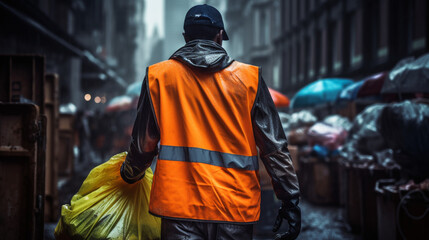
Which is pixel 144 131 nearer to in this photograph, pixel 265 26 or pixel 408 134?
pixel 408 134

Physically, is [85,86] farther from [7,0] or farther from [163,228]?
[163,228]

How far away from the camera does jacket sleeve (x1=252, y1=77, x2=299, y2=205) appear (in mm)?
2465

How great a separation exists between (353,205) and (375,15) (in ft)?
36.6

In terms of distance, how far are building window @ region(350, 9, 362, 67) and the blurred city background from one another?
8cm

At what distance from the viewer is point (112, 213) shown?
8.91 feet

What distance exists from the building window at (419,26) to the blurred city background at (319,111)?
0.03 meters

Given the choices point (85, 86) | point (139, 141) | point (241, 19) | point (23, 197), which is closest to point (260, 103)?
point (139, 141)

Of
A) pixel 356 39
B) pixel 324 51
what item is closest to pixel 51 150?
pixel 356 39

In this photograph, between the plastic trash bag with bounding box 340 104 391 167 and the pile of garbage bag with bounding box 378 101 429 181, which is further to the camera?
the plastic trash bag with bounding box 340 104 391 167

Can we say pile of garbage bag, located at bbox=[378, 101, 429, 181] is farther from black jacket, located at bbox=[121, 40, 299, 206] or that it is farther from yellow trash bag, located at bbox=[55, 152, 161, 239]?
yellow trash bag, located at bbox=[55, 152, 161, 239]

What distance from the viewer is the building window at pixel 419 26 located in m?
11.6

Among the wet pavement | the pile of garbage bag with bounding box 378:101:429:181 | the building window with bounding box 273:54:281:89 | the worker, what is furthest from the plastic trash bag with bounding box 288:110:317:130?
the building window with bounding box 273:54:281:89

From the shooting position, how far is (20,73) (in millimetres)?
5172

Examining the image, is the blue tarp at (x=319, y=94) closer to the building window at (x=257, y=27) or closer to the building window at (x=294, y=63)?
the building window at (x=294, y=63)
